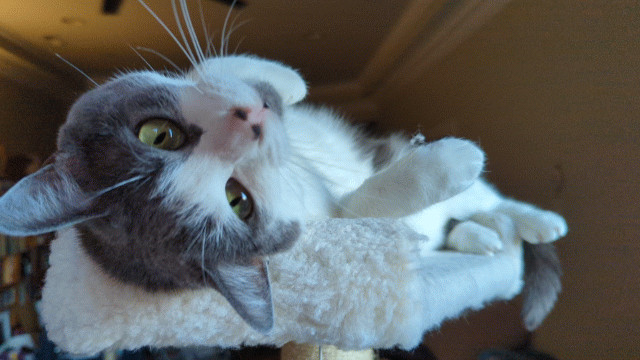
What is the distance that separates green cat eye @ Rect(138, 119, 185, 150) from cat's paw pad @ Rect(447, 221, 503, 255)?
824 mm

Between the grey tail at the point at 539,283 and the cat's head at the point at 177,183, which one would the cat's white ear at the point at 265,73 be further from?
the grey tail at the point at 539,283

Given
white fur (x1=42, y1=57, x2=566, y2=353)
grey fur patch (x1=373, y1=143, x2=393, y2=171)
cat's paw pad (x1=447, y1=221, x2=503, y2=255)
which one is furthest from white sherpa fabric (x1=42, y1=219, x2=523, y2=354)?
grey fur patch (x1=373, y1=143, x2=393, y2=171)

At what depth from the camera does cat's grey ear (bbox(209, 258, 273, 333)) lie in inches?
23.5

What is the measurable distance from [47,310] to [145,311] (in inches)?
9.1

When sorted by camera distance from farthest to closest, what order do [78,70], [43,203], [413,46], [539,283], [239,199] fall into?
[413,46] → [539,283] → [78,70] → [239,199] → [43,203]

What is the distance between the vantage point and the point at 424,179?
76 centimetres

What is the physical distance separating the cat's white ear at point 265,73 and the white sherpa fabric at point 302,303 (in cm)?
38

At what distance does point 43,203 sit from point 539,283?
1308 millimetres

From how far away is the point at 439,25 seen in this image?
1.83m

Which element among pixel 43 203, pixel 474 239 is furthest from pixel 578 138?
pixel 43 203

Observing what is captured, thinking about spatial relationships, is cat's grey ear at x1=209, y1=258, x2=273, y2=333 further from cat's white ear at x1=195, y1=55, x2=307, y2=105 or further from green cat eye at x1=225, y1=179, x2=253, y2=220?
cat's white ear at x1=195, y1=55, x2=307, y2=105

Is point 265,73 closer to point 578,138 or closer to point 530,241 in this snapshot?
point 530,241

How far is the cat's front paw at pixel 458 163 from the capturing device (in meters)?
0.74

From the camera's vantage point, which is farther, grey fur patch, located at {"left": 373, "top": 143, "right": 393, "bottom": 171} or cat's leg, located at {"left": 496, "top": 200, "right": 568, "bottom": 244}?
grey fur patch, located at {"left": 373, "top": 143, "right": 393, "bottom": 171}
